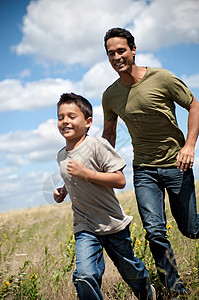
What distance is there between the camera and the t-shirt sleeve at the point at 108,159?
3090 mm

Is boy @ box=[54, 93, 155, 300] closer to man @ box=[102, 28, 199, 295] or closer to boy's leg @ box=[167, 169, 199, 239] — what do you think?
man @ box=[102, 28, 199, 295]

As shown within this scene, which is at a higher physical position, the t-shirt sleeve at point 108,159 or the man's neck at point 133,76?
the man's neck at point 133,76

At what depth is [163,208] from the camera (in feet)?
12.6

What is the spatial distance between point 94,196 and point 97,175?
30 centimetres

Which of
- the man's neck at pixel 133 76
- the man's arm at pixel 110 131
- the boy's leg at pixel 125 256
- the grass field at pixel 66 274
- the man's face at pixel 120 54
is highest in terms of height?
the man's face at pixel 120 54

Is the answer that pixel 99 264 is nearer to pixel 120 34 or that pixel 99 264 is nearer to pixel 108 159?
pixel 108 159

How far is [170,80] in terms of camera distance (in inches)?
150

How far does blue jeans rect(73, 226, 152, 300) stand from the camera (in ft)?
9.45

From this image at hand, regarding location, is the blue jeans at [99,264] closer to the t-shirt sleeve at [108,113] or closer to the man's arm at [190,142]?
the man's arm at [190,142]

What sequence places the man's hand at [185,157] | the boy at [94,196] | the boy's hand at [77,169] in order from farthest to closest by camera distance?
1. the man's hand at [185,157]
2. the boy at [94,196]
3. the boy's hand at [77,169]

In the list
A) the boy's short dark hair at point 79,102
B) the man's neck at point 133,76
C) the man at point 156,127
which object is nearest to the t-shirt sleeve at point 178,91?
the man at point 156,127

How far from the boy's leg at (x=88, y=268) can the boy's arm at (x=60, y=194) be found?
43cm

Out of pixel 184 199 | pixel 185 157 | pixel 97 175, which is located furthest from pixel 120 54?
pixel 184 199

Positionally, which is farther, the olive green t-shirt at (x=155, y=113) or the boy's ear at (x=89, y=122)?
the olive green t-shirt at (x=155, y=113)
